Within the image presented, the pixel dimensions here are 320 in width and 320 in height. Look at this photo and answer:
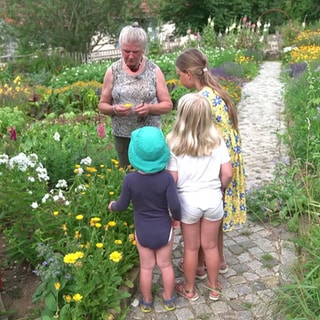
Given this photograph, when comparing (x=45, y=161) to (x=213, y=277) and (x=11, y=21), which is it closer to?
(x=213, y=277)

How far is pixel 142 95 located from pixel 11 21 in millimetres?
18492

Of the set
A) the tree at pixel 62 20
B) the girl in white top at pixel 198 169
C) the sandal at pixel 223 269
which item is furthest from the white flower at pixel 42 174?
the tree at pixel 62 20

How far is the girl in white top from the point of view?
2701 mm

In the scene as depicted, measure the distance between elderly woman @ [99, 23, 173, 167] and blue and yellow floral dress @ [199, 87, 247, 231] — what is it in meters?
0.64

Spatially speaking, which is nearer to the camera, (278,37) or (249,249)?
(249,249)

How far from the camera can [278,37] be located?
70.9ft

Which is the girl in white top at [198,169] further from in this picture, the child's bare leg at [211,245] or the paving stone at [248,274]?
the paving stone at [248,274]

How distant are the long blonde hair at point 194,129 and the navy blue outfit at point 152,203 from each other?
218mm

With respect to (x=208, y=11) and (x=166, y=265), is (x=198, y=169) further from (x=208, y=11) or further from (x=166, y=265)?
(x=208, y=11)

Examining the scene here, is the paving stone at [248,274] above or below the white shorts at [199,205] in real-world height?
below

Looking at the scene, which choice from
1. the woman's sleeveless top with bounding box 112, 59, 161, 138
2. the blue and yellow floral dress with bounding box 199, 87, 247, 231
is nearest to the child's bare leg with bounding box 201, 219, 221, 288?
the blue and yellow floral dress with bounding box 199, 87, 247, 231

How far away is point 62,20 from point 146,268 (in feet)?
59.3

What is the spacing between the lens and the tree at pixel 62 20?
1894 centimetres

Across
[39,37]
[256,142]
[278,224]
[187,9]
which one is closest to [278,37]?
[187,9]
